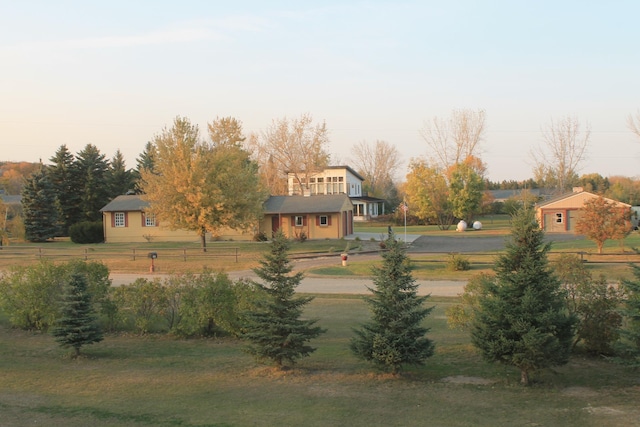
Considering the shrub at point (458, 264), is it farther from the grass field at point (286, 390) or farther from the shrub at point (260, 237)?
the shrub at point (260, 237)

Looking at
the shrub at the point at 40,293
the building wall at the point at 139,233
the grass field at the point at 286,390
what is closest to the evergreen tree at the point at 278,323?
the grass field at the point at 286,390

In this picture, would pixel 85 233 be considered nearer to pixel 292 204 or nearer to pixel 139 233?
pixel 139 233

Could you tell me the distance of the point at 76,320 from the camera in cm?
1221

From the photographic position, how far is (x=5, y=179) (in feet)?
325

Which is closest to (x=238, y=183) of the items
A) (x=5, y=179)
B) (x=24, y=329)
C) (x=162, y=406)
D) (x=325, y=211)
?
(x=325, y=211)

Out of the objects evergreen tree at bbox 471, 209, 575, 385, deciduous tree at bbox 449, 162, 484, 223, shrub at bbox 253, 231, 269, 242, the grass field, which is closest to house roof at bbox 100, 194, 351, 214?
shrub at bbox 253, 231, 269, 242

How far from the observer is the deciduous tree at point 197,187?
35125 millimetres

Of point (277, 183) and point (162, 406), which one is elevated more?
point (277, 183)

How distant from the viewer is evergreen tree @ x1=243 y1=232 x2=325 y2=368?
10898 mm

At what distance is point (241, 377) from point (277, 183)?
2328 inches

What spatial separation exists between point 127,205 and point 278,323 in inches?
1551

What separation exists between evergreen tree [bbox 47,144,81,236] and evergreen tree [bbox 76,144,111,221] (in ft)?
1.92

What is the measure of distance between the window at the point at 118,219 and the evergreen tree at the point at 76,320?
118ft

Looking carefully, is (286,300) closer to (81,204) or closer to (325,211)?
(325,211)
